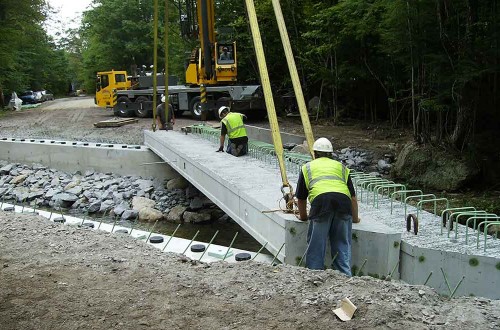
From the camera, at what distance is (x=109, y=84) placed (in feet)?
89.7

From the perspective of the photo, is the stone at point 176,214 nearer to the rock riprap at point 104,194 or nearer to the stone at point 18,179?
the rock riprap at point 104,194

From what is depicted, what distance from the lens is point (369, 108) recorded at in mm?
24266

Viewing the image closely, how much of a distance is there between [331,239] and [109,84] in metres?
24.0

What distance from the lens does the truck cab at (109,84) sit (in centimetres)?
2719

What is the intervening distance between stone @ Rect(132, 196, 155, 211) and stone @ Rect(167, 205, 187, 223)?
77cm

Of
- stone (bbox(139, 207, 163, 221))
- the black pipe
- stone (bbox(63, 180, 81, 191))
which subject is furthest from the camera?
the black pipe

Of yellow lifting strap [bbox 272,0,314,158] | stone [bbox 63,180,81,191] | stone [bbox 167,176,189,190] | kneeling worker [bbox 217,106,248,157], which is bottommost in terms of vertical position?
stone [bbox 63,180,81,191]

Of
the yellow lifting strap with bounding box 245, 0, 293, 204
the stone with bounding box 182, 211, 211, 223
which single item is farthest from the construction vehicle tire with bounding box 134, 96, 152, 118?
the yellow lifting strap with bounding box 245, 0, 293, 204

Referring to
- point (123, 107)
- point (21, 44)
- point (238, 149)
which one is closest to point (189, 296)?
point (238, 149)

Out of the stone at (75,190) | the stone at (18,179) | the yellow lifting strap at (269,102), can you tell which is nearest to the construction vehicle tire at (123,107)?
the stone at (18,179)

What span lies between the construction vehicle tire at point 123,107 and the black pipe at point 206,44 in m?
5.56

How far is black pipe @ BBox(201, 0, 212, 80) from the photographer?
56.4 feet

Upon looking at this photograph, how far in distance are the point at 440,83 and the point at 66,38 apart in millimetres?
72889

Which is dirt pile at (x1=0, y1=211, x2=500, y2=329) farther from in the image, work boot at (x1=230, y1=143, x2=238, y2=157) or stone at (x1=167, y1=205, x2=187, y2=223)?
stone at (x1=167, y1=205, x2=187, y2=223)
